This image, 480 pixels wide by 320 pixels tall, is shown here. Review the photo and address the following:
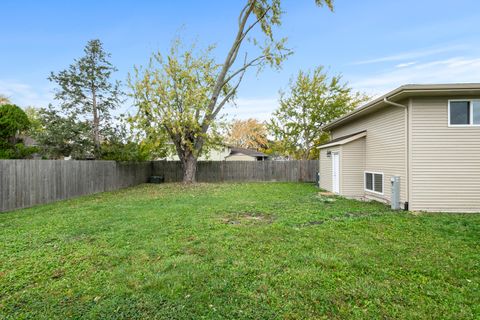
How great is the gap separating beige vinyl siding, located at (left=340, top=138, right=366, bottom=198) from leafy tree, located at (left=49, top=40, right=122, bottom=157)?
11910 mm

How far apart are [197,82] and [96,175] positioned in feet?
22.3

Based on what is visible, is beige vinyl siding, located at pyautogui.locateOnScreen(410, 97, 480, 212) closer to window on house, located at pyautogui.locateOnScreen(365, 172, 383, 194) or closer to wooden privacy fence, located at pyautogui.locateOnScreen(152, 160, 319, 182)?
window on house, located at pyautogui.locateOnScreen(365, 172, 383, 194)

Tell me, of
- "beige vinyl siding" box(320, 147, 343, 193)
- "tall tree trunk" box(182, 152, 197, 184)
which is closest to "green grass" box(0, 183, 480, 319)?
"beige vinyl siding" box(320, 147, 343, 193)

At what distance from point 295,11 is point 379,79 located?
654 centimetres

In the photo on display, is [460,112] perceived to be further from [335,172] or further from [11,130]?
[11,130]

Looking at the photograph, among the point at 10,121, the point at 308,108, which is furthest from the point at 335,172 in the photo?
the point at 10,121

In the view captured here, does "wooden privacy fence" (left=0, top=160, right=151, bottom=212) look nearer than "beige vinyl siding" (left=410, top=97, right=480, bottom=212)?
No

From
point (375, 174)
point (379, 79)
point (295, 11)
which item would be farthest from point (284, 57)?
point (375, 174)

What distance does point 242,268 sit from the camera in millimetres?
3244

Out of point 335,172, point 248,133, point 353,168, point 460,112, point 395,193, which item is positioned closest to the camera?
point 460,112

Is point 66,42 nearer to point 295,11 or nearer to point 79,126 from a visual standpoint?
point 79,126

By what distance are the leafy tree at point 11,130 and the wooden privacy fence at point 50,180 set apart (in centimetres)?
259

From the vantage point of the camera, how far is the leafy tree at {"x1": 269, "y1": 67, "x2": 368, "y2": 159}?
1839 cm

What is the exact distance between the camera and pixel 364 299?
8.40 feet
